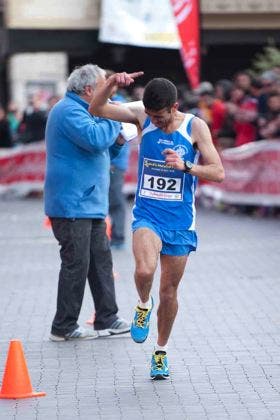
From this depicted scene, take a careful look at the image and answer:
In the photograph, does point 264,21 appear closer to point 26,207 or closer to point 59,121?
point 26,207

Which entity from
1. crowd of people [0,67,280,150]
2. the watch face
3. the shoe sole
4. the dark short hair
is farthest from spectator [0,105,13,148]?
the watch face

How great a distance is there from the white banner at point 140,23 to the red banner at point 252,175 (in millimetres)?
3862

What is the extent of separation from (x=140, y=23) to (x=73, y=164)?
16.2 m

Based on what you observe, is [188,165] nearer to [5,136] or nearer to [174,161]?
[174,161]

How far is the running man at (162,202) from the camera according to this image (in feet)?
26.9

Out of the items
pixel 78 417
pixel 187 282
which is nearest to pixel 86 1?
pixel 187 282

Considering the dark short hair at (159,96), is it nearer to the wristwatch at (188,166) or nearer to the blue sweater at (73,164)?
the wristwatch at (188,166)

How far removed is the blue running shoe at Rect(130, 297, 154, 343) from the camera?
825cm

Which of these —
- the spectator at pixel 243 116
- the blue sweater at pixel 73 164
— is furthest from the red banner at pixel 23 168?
the blue sweater at pixel 73 164

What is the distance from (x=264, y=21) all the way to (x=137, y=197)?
2402 cm

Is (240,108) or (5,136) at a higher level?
(240,108)

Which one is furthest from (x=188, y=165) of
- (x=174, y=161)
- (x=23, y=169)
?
(x=23, y=169)

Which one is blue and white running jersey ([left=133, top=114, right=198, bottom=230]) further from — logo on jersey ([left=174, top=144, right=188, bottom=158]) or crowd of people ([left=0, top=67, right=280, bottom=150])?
crowd of people ([left=0, top=67, right=280, bottom=150])

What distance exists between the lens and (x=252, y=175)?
20.7 m
